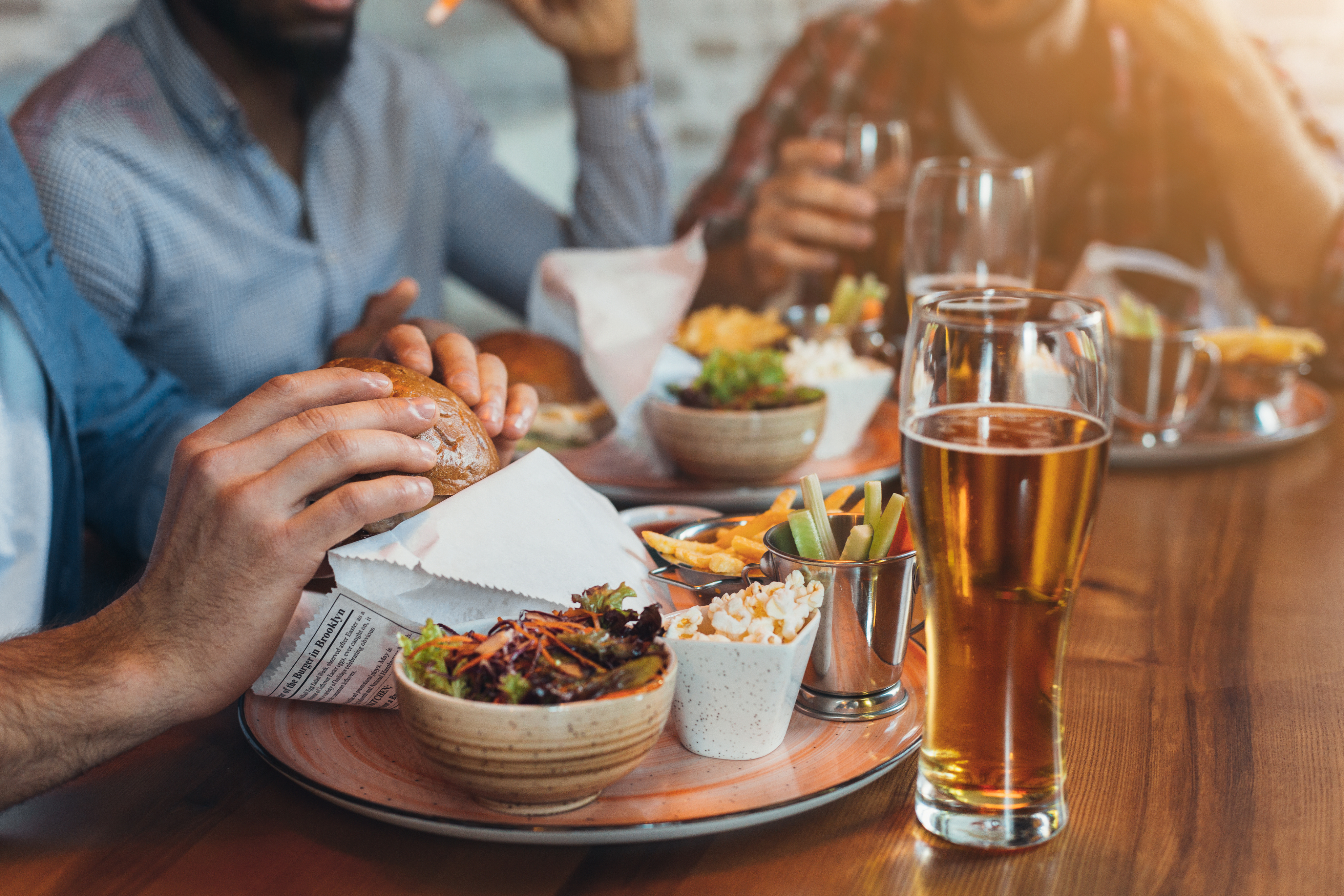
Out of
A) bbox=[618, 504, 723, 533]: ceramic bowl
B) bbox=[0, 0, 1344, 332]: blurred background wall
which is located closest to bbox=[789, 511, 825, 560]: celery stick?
bbox=[618, 504, 723, 533]: ceramic bowl

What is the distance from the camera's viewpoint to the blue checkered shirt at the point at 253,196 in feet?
5.66

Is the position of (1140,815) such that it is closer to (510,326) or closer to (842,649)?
(842,649)

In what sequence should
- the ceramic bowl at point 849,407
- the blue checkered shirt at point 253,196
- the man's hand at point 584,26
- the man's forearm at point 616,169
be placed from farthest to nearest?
the man's forearm at point 616,169, the man's hand at point 584,26, the blue checkered shirt at point 253,196, the ceramic bowl at point 849,407

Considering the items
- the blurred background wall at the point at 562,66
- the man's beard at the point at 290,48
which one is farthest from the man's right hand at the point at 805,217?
the blurred background wall at the point at 562,66

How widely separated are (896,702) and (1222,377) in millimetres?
1085

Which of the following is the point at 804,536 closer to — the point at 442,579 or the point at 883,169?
the point at 442,579

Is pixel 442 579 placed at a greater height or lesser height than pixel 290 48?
lesser

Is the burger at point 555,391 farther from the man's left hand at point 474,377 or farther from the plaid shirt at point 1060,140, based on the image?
the plaid shirt at point 1060,140

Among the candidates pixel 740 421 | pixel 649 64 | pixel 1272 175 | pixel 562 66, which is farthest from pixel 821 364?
pixel 562 66

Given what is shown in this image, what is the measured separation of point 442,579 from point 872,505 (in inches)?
13.4

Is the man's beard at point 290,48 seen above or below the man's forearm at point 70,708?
above

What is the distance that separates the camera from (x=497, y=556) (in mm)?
833

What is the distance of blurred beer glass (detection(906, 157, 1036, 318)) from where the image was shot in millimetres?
1497

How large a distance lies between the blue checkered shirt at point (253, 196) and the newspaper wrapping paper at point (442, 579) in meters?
1.11
